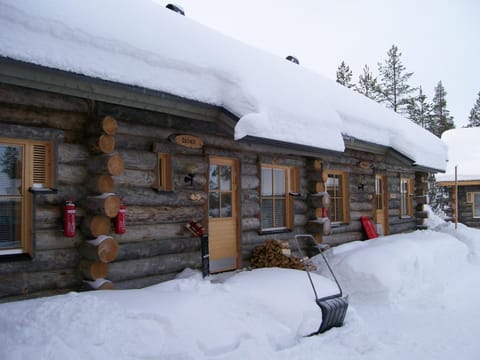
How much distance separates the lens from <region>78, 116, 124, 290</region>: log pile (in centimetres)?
487

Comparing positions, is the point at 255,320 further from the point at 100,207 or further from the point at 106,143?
the point at 106,143

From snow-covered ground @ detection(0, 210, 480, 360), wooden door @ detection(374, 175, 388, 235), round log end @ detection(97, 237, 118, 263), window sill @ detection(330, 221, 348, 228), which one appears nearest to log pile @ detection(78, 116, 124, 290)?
round log end @ detection(97, 237, 118, 263)

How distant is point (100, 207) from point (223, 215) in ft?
8.92

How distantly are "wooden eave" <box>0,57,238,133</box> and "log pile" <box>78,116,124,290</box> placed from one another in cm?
44

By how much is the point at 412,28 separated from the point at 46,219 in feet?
176

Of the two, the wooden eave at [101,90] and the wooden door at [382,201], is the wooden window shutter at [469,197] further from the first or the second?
the wooden eave at [101,90]

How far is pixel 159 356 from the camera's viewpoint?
11.4ft

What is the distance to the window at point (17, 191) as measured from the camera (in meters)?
4.61

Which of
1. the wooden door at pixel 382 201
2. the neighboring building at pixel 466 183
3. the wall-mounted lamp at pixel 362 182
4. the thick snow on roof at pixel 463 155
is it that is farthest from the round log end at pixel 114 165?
the thick snow on roof at pixel 463 155

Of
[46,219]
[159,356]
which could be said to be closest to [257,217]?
[46,219]

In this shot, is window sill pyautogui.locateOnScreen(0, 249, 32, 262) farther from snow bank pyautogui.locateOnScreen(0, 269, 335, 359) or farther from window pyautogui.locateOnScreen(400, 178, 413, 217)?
window pyautogui.locateOnScreen(400, 178, 413, 217)

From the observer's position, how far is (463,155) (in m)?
20.4

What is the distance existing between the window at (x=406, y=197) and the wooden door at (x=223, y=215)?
27.4ft

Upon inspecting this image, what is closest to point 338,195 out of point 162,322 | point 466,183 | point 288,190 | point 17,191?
point 288,190
